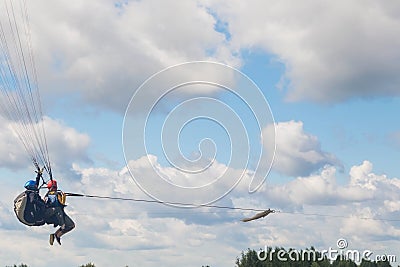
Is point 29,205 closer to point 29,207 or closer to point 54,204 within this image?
point 29,207

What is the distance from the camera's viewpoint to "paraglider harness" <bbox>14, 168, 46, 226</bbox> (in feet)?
110

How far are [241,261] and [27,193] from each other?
104 m

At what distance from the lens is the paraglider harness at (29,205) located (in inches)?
1324

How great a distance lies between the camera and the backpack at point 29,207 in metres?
33.6

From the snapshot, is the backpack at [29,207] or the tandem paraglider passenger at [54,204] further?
the tandem paraglider passenger at [54,204]

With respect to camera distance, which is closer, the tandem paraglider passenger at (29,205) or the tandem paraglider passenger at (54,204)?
the tandem paraglider passenger at (29,205)

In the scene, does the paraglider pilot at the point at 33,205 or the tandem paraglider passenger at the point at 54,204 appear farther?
the tandem paraglider passenger at the point at 54,204

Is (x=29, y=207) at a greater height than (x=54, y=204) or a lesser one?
lesser

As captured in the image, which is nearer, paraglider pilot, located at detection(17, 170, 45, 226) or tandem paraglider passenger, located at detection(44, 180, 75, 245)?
paraglider pilot, located at detection(17, 170, 45, 226)

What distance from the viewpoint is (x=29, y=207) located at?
33.8m

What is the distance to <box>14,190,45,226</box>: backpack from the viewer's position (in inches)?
1324

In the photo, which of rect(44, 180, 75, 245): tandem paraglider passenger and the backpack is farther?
rect(44, 180, 75, 245): tandem paraglider passenger

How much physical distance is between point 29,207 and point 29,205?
0.37ft

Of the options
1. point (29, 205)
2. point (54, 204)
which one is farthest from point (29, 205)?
point (54, 204)
